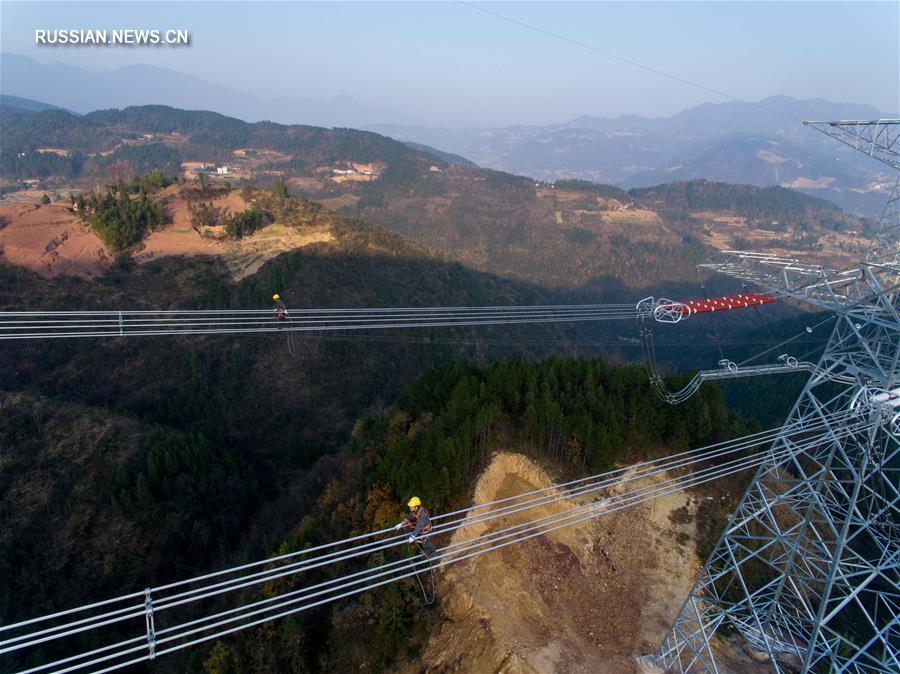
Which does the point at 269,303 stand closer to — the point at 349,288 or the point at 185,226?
the point at 349,288

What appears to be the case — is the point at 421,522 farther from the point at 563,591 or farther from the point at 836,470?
the point at 836,470

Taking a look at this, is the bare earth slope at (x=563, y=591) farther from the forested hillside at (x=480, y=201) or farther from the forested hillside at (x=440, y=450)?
the forested hillside at (x=480, y=201)

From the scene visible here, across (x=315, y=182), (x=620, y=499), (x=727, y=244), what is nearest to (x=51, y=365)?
(x=620, y=499)

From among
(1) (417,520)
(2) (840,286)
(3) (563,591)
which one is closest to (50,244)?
(1) (417,520)

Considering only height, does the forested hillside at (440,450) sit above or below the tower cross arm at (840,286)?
below

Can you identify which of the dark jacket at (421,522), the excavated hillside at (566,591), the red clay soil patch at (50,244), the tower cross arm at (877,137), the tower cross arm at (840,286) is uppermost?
the tower cross arm at (877,137)

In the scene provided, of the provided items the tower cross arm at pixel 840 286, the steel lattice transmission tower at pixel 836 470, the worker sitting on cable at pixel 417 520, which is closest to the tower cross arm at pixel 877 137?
the steel lattice transmission tower at pixel 836 470

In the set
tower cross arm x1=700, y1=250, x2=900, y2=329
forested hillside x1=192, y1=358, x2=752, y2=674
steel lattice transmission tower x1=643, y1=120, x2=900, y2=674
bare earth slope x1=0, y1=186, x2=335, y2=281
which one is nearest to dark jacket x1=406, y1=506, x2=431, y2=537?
forested hillside x1=192, y1=358, x2=752, y2=674
